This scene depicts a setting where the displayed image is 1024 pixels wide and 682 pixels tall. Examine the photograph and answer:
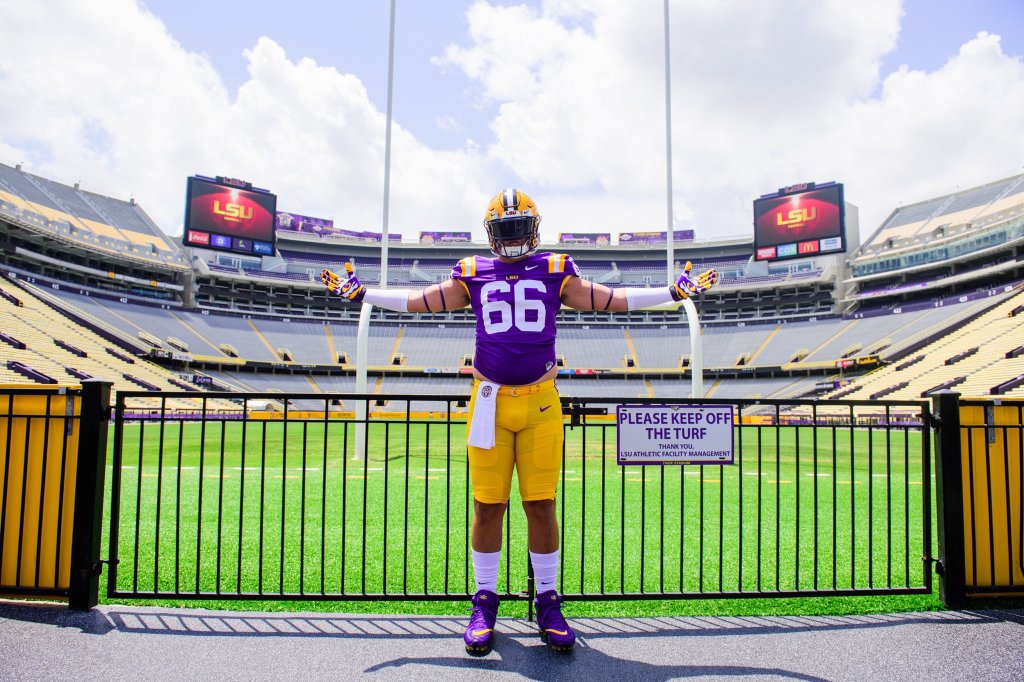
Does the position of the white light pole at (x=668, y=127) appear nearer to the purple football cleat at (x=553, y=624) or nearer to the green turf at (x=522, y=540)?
the green turf at (x=522, y=540)

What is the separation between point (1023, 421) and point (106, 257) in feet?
165

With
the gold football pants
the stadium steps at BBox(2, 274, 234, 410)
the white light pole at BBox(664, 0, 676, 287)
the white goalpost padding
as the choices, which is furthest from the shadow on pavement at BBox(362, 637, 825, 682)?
the stadium steps at BBox(2, 274, 234, 410)

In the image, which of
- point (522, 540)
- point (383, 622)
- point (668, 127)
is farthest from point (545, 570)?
point (668, 127)

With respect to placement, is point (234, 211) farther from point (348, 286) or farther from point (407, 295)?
point (407, 295)

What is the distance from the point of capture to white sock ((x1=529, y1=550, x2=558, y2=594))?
3.28 metres

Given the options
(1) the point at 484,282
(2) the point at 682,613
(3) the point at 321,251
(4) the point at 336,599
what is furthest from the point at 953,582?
(3) the point at 321,251

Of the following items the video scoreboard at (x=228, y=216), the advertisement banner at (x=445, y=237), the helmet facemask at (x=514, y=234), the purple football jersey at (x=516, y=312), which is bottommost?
the purple football jersey at (x=516, y=312)

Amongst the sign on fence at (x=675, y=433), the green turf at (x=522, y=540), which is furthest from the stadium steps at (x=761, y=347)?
the sign on fence at (x=675, y=433)

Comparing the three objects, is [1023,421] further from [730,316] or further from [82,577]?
[730,316]

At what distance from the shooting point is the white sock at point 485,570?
332 cm

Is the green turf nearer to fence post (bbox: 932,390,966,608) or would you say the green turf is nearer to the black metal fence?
the black metal fence

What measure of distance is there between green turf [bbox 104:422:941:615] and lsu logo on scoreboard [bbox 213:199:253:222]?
23.2 meters

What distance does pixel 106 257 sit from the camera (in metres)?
42.6

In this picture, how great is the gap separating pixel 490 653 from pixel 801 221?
3247cm
